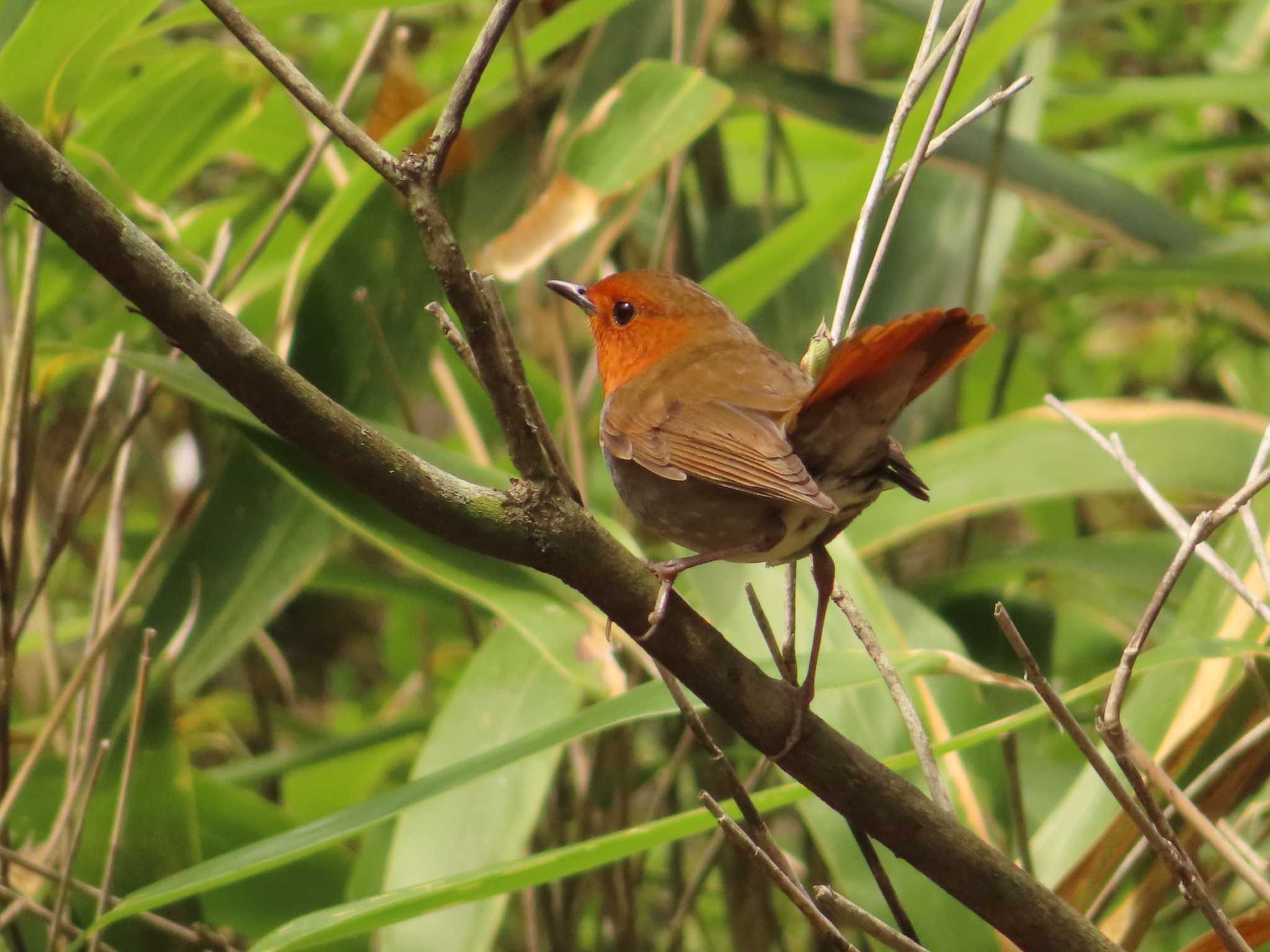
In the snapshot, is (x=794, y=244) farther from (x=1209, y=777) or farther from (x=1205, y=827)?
(x=1205, y=827)

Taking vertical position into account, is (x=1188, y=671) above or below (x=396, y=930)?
above

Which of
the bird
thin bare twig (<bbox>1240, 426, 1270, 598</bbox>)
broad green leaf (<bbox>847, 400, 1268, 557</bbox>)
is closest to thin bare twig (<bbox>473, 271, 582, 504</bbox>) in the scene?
the bird

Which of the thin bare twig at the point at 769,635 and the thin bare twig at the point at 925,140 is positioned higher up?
the thin bare twig at the point at 925,140

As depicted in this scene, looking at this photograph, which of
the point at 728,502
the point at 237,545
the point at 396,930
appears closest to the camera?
the point at 728,502

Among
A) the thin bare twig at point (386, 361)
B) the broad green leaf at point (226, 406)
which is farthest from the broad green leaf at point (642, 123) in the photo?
the broad green leaf at point (226, 406)

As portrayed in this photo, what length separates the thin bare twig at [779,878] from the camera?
0.96m

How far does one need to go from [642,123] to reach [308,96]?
1264 millimetres

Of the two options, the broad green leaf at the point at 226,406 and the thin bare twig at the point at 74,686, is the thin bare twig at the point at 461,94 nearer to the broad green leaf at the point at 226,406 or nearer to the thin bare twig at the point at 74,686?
the broad green leaf at the point at 226,406

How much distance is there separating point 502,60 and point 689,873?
1.83 metres

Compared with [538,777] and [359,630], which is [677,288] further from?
[359,630]

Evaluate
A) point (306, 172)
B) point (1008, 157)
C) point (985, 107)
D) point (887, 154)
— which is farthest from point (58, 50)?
point (1008, 157)

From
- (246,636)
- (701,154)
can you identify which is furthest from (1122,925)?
(701,154)

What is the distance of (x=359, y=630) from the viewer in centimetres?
461

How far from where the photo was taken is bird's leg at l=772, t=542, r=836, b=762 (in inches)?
41.7
